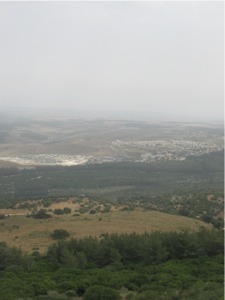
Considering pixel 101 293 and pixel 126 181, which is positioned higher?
pixel 101 293

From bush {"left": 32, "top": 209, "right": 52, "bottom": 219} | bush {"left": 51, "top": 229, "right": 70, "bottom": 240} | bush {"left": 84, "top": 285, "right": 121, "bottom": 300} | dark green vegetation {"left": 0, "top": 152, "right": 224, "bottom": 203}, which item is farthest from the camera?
dark green vegetation {"left": 0, "top": 152, "right": 224, "bottom": 203}

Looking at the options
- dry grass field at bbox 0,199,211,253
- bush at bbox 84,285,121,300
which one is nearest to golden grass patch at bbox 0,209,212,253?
dry grass field at bbox 0,199,211,253

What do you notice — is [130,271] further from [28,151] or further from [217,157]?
[28,151]

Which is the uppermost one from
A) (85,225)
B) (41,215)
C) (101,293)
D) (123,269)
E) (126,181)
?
(101,293)

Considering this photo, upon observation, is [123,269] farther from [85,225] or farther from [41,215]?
[41,215]

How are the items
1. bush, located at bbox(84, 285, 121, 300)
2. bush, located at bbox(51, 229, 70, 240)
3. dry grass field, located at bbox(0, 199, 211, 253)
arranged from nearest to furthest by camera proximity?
bush, located at bbox(84, 285, 121, 300) < bush, located at bbox(51, 229, 70, 240) < dry grass field, located at bbox(0, 199, 211, 253)

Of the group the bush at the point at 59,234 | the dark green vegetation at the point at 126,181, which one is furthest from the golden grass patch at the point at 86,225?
the dark green vegetation at the point at 126,181

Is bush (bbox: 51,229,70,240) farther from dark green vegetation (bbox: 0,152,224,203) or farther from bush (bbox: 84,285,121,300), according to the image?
dark green vegetation (bbox: 0,152,224,203)

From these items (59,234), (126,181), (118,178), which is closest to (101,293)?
(59,234)
